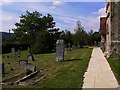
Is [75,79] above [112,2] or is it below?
below

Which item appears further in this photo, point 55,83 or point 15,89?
point 55,83

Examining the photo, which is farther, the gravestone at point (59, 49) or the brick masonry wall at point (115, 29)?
the brick masonry wall at point (115, 29)

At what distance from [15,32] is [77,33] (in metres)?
15.1

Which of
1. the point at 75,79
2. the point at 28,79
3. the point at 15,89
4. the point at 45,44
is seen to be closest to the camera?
the point at 15,89

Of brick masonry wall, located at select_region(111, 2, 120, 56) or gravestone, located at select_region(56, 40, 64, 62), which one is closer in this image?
gravestone, located at select_region(56, 40, 64, 62)

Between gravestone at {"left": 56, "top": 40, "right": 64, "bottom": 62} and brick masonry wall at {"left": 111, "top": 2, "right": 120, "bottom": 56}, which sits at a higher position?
brick masonry wall at {"left": 111, "top": 2, "right": 120, "bottom": 56}

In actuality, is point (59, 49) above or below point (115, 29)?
below

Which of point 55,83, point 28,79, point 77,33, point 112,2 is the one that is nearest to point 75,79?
point 55,83

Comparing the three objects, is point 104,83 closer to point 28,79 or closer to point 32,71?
point 28,79

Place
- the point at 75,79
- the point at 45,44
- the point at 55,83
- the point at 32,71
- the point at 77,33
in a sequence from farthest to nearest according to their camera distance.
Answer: the point at 77,33
the point at 45,44
the point at 32,71
the point at 75,79
the point at 55,83

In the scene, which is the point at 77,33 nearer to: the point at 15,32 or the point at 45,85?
the point at 15,32

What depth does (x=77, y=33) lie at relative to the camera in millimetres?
70875

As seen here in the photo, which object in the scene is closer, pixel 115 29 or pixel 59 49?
pixel 59 49

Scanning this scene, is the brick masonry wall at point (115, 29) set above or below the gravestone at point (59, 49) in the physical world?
above
